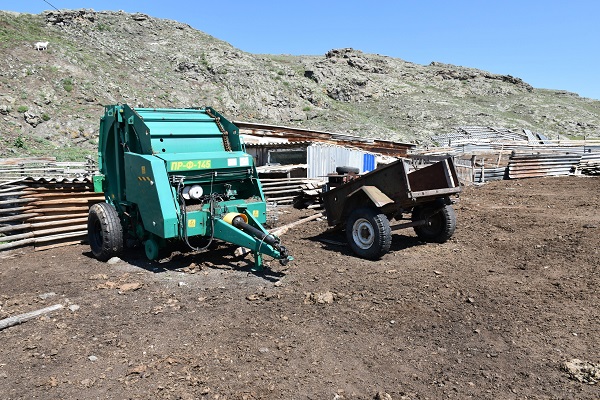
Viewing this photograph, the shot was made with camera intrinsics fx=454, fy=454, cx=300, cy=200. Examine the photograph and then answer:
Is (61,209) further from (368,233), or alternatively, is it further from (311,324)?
(311,324)

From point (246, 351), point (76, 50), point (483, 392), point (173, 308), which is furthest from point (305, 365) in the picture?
point (76, 50)

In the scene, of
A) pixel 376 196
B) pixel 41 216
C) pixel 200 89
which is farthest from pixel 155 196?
pixel 200 89

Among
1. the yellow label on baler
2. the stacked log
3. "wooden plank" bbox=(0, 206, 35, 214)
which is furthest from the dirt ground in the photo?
the yellow label on baler

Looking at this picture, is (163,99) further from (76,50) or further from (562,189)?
(562,189)

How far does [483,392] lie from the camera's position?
3.70 metres

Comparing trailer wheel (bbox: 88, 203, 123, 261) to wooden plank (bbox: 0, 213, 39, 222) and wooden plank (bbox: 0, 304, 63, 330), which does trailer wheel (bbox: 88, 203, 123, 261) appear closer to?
wooden plank (bbox: 0, 213, 39, 222)

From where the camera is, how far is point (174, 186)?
6910 mm

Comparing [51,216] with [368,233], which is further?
[51,216]

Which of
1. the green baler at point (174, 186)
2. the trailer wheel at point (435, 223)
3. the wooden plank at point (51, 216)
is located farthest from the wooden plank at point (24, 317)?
the trailer wheel at point (435, 223)

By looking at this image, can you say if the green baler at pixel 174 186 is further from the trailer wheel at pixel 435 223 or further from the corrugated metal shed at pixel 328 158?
the corrugated metal shed at pixel 328 158

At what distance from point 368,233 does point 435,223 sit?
1725mm

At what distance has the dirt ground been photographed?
3867 millimetres

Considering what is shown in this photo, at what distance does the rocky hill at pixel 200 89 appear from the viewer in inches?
1105

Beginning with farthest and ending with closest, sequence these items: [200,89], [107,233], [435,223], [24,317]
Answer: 1. [200,89]
2. [435,223]
3. [107,233]
4. [24,317]
